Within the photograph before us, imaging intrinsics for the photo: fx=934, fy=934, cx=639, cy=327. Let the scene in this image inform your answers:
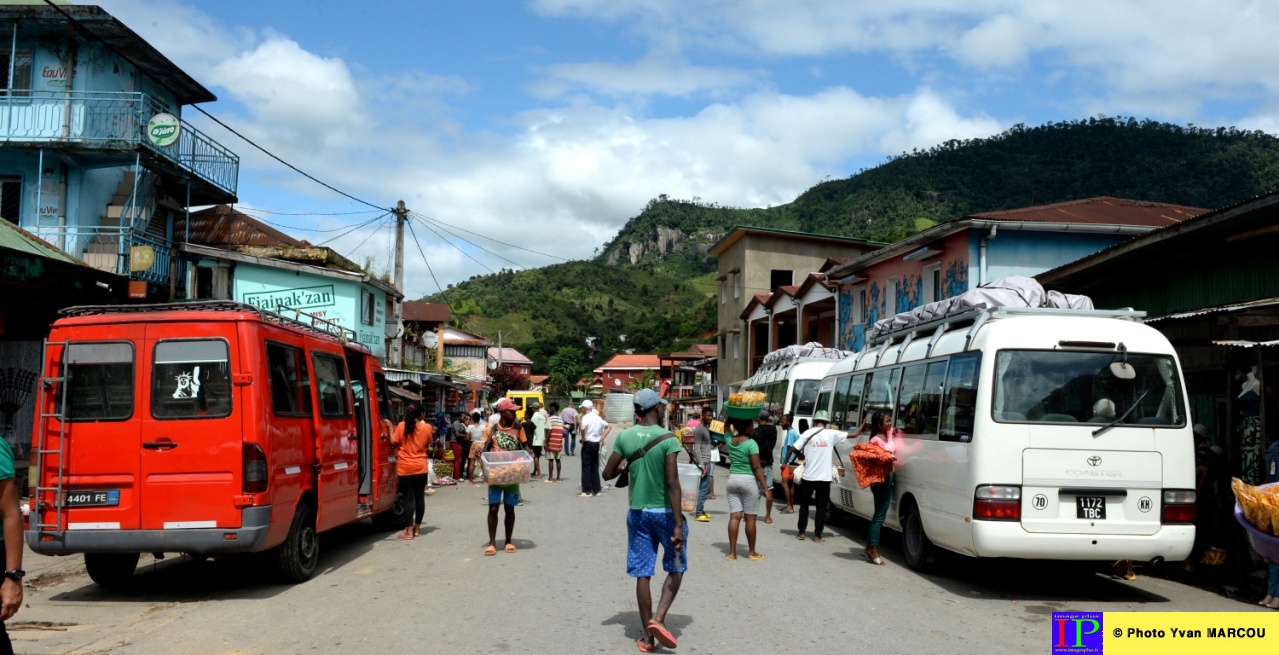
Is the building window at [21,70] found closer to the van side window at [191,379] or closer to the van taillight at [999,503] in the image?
the van side window at [191,379]

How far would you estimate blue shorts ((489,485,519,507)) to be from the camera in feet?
35.7

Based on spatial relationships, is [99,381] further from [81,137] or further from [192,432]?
[81,137]

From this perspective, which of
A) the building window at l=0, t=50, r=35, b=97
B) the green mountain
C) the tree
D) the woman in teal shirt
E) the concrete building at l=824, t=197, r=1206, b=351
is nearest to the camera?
the woman in teal shirt

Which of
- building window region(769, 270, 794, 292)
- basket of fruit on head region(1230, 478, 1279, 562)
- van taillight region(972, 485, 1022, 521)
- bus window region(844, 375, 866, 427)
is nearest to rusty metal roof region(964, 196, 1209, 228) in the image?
bus window region(844, 375, 866, 427)

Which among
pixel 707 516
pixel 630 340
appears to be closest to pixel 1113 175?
pixel 630 340

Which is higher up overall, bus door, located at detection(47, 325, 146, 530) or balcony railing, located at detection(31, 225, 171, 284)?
balcony railing, located at detection(31, 225, 171, 284)

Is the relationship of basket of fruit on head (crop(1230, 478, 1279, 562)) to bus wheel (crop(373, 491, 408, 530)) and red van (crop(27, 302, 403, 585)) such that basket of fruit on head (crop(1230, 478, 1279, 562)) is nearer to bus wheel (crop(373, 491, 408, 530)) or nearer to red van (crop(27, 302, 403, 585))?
red van (crop(27, 302, 403, 585))

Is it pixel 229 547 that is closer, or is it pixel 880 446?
pixel 229 547

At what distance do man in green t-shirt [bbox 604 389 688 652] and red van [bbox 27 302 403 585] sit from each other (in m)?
3.35

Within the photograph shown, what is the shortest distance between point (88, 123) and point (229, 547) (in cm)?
1470

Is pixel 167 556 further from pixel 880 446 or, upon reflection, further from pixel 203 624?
pixel 880 446

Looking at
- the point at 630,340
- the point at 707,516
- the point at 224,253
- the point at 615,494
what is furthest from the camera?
the point at 630,340

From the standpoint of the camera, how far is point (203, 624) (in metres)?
7.38

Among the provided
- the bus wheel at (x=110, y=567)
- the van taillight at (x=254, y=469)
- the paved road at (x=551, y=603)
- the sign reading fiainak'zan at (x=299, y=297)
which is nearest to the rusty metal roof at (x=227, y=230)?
the sign reading fiainak'zan at (x=299, y=297)
